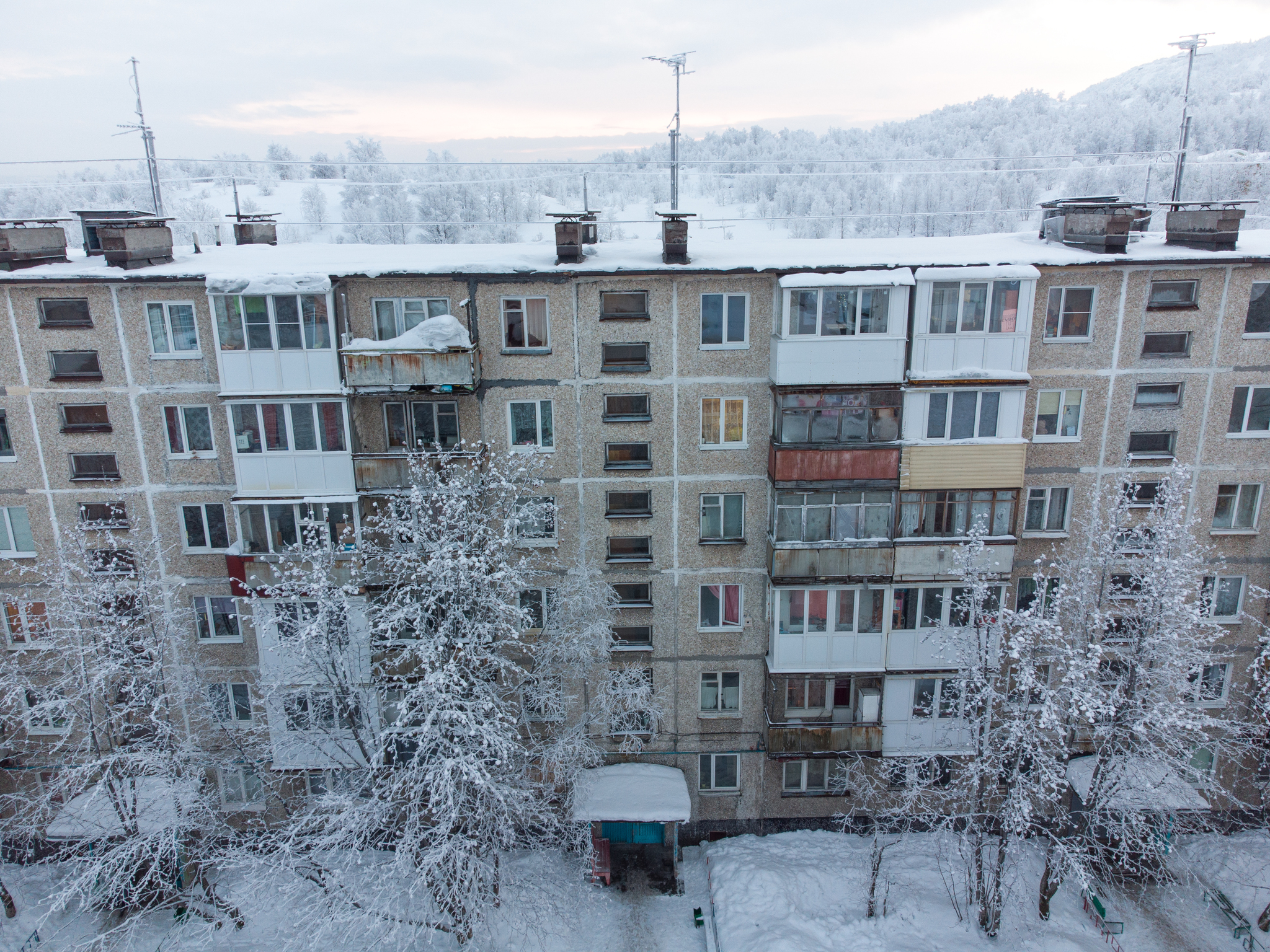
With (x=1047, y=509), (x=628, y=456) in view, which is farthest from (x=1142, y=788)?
→ (x=628, y=456)

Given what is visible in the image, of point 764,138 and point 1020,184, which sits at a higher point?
point 764,138

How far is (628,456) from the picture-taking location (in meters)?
21.3

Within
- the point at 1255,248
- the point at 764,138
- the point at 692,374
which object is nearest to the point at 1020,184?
the point at 764,138

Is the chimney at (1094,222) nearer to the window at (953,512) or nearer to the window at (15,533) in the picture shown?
the window at (953,512)

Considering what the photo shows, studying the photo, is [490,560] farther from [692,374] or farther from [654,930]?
[654,930]

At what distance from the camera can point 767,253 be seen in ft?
71.6

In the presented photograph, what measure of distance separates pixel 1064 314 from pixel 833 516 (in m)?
8.30

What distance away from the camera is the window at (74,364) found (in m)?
20.5

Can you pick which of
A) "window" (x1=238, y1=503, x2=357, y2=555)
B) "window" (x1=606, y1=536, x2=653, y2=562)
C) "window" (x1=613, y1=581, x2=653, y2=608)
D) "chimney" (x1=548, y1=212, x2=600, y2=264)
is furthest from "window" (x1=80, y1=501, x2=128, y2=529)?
"chimney" (x1=548, y1=212, x2=600, y2=264)

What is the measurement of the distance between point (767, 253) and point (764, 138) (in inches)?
3882

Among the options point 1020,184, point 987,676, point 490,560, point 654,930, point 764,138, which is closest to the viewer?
point 490,560

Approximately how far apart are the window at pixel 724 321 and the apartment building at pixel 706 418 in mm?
84

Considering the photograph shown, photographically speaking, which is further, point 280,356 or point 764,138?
point 764,138

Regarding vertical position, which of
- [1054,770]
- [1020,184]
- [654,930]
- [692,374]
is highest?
[1020,184]
